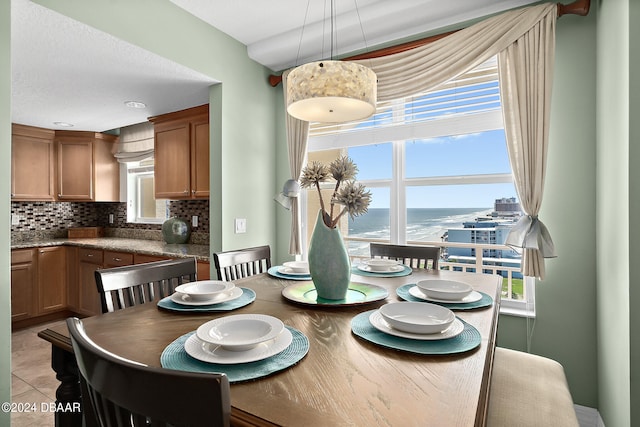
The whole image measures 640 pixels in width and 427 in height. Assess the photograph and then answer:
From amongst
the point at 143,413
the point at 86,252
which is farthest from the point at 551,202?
the point at 86,252

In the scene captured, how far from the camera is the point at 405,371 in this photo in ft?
2.73

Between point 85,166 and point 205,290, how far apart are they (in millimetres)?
3916

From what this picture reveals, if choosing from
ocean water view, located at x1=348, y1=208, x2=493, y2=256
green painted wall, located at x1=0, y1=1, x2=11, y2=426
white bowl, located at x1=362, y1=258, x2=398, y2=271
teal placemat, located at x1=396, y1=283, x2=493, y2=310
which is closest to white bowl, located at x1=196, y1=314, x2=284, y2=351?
teal placemat, located at x1=396, y1=283, x2=493, y2=310

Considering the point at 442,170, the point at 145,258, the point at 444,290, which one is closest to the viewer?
the point at 444,290

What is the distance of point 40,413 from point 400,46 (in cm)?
348

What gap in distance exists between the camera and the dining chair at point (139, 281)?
140 cm

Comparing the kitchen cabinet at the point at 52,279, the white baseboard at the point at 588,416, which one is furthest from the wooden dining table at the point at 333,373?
the kitchen cabinet at the point at 52,279

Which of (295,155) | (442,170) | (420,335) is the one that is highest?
(295,155)

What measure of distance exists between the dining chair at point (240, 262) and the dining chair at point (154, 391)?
4.36 ft

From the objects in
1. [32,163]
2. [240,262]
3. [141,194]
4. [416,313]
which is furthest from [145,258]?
[416,313]

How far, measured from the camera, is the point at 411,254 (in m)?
2.24

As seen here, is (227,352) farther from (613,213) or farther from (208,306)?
(613,213)

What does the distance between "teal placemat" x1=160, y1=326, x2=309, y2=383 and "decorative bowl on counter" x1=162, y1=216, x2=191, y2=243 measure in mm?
3072

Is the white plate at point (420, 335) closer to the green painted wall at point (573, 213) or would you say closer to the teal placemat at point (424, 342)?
the teal placemat at point (424, 342)
